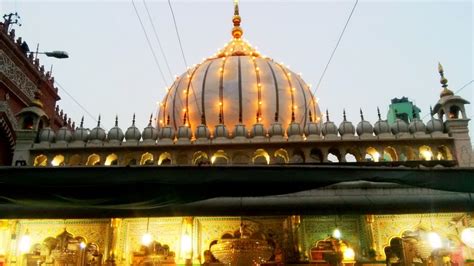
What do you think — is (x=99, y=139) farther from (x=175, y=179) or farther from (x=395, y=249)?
(x=395, y=249)

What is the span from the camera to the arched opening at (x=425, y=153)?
9086 mm

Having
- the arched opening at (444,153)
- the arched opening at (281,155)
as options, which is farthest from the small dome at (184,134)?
the arched opening at (444,153)

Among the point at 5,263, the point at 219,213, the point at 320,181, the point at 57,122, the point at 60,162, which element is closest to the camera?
the point at 320,181

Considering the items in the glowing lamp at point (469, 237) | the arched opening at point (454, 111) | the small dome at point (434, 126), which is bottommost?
the glowing lamp at point (469, 237)

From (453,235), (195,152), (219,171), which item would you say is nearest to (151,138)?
(195,152)

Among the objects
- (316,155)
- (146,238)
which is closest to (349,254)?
(316,155)

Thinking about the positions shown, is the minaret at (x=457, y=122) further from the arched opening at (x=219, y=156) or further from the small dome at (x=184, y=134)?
the small dome at (x=184, y=134)

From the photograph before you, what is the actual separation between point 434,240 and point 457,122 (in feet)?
8.22

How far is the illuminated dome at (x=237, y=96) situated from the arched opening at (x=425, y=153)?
4139mm

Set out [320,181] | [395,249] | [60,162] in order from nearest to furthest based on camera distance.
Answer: [320,181] < [60,162] < [395,249]

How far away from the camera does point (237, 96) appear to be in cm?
1378

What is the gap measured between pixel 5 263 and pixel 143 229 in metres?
2.79

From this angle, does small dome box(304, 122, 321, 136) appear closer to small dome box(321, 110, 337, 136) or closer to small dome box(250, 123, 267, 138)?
small dome box(321, 110, 337, 136)

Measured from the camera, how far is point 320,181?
13.2 feet
